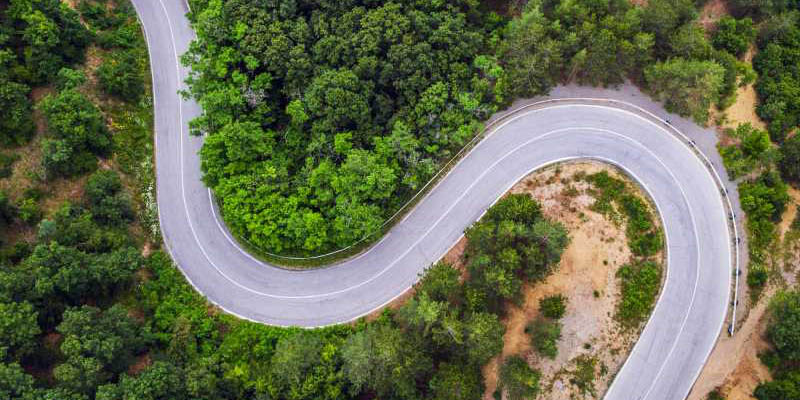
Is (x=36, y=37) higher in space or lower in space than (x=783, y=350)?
lower

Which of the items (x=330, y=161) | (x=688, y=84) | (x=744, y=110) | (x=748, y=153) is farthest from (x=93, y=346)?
(x=744, y=110)

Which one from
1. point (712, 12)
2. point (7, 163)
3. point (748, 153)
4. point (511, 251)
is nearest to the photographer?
point (511, 251)

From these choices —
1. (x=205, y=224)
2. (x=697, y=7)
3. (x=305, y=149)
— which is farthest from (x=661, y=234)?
(x=205, y=224)

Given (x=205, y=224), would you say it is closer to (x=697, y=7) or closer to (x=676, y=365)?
(x=676, y=365)

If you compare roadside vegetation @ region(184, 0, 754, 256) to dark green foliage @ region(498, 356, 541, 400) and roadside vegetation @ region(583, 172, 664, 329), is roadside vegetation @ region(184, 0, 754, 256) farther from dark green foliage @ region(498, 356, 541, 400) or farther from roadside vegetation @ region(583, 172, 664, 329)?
dark green foliage @ region(498, 356, 541, 400)

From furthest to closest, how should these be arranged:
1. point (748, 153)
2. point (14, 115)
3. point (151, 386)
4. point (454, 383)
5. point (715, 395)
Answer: point (748, 153), point (14, 115), point (715, 395), point (454, 383), point (151, 386)

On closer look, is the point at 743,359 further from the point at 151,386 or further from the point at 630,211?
the point at 151,386
